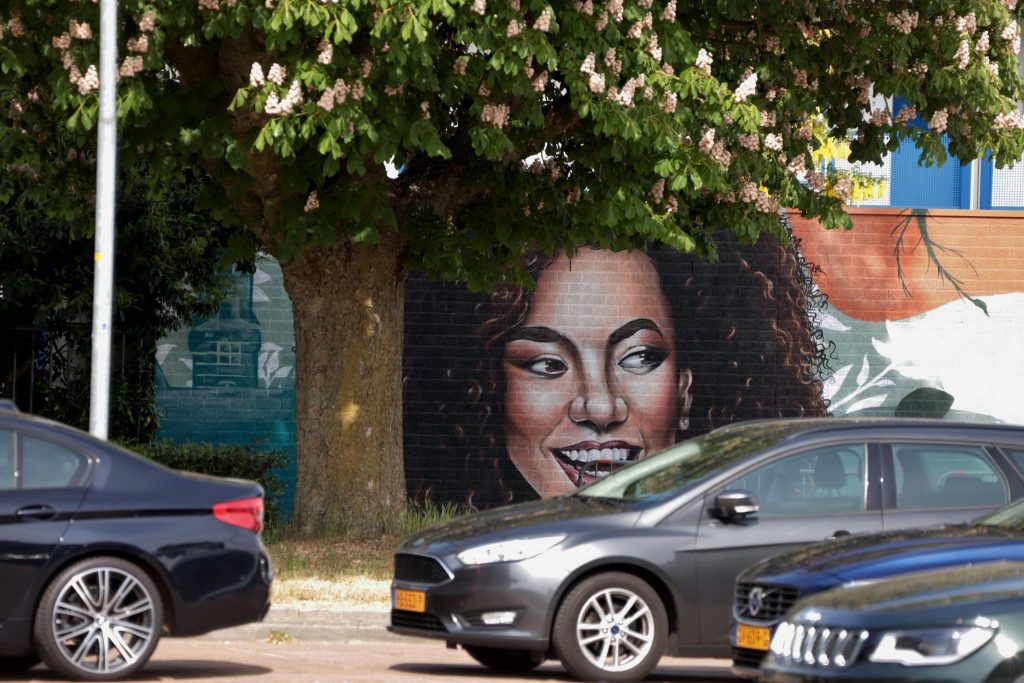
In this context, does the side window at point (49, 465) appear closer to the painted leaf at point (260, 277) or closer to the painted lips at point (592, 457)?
the painted leaf at point (260, 277)

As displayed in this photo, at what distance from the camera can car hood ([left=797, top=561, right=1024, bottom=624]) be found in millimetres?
5934

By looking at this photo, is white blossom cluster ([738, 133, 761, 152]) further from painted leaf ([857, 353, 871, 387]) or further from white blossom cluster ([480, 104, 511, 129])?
painted leaf ([857, 353, 871, 387])

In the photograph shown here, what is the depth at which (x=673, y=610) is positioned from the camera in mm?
9406

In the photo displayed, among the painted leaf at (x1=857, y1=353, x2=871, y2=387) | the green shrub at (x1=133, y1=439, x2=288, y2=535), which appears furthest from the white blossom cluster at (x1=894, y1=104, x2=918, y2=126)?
the green shrub at (x1=133, y1=439, x2=288, y2=535)

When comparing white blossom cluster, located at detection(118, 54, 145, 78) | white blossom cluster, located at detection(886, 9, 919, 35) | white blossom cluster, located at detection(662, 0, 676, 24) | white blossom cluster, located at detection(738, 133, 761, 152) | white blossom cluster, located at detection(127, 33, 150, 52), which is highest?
white blossom cluster, located at detection(886, 9, 919, 35)

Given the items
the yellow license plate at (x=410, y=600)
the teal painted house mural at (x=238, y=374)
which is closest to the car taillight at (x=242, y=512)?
the yellow license plate at (x=410, y=600)

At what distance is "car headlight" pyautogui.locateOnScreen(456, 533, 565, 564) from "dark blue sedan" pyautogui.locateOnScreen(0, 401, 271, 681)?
1.18 meters

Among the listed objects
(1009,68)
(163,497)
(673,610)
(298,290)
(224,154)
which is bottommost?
(673,610)

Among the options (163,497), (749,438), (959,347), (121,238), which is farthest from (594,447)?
(163,497)

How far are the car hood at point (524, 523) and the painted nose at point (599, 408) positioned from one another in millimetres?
10321

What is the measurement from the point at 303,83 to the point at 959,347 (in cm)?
1155

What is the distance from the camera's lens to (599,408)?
20.5 m

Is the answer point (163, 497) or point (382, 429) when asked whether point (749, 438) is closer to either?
point (163, 497)

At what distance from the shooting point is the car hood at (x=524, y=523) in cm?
936
